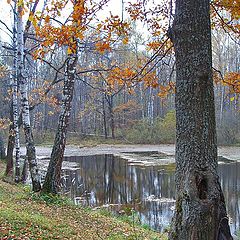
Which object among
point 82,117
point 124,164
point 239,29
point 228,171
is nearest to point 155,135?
point 82,117

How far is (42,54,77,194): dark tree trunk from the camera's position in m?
9.29

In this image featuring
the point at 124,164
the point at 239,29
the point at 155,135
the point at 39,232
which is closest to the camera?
the point at 39,232

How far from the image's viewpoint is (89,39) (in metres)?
12.8

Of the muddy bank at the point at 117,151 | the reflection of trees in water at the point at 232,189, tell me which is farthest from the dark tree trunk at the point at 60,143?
the muddy bank at the point at 117,151

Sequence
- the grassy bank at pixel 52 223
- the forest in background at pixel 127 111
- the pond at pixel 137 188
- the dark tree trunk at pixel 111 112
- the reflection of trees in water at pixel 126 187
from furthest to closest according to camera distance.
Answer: the dark tree trunk at pixel 111 112 < the forest in background at pixel 127 111 < the reflection of trees in water at pixel 126 187 < the pond at pixel 137 188 < the grassy bank at pixel 52 223

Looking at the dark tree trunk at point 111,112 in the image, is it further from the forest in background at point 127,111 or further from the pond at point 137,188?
the pond at point 137,188

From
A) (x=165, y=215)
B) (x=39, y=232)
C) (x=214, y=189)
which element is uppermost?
(x=214, y=189)

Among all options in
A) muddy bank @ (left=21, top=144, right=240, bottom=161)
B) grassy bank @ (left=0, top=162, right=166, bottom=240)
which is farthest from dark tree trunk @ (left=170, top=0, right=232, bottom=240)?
muddy bank @ (left=21, top=144, right=240, bottom=161)

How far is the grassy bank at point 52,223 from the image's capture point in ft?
17.4

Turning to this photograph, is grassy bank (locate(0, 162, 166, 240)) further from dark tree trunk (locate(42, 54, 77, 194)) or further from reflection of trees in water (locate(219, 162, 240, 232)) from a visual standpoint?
reflection of trees in water (locate(219, 162, 240, 232))

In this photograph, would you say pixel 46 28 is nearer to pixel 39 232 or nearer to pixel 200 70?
pixel 200 70

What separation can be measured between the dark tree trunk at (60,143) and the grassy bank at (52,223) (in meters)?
0.42

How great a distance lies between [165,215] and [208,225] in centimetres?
830

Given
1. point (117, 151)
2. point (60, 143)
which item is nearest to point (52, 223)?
point (60, 143)
